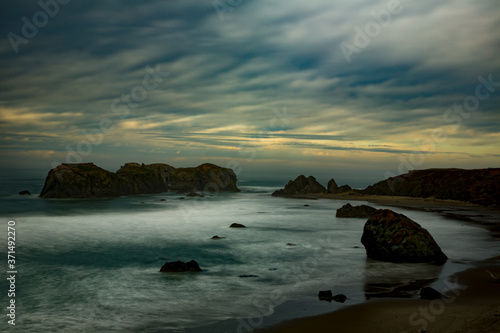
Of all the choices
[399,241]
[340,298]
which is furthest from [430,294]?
[399,241]

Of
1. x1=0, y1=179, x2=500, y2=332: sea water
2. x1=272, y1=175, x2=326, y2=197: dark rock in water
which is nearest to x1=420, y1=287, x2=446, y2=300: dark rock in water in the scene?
x1=0, y1=179, x2=500, y2=332: sea water

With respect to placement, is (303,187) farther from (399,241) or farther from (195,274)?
(195,274)

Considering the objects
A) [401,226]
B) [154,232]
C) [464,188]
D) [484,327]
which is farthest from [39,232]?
[464,188]

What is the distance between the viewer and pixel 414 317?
31.2ft

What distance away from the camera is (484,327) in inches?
317

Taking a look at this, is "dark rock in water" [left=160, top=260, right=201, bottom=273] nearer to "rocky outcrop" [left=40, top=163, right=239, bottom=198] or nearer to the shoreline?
the shoreline

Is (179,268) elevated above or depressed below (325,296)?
below

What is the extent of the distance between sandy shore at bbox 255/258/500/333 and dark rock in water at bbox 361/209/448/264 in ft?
19.6

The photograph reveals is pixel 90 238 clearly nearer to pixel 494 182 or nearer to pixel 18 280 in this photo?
pixel 18 280

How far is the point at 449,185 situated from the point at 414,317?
71800mm

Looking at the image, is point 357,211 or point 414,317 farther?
point 357,211

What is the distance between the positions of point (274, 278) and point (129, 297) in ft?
20.2

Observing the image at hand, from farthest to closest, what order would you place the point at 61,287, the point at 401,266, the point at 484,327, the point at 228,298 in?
Result: the point at 401,266, the point at 61,287, the point at 228,298, the point at 484,327

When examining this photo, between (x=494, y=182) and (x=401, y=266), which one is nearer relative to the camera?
(x=401, y=266)
